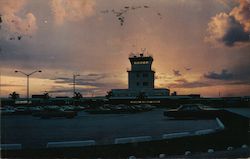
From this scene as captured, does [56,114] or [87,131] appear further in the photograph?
[56,114]

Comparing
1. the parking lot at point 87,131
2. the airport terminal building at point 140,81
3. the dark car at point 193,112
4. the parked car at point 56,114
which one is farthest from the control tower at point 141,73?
the parking lot at point 87,131

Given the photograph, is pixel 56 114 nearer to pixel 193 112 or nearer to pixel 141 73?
pixel 193 112

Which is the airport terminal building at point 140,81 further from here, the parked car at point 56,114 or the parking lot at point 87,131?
the parking lot at point 87,131

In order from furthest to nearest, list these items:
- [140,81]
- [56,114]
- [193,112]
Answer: [140,81]
[56,114]
[193,112]

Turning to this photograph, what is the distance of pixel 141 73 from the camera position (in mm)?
99188

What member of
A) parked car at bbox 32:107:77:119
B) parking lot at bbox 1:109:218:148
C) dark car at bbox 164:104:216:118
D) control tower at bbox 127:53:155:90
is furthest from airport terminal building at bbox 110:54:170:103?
parking lot at bbox 1:109:218:148

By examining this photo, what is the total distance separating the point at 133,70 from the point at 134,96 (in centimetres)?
691

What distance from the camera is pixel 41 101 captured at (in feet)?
316

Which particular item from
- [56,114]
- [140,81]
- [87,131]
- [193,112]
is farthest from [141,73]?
[87,131]

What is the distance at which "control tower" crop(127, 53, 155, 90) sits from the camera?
9888 centimetres

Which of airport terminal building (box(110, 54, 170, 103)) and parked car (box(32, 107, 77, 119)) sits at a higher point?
airport terminal building (box(110, 54, 170, 103))

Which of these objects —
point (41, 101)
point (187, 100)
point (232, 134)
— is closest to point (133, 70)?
point (187, 100)

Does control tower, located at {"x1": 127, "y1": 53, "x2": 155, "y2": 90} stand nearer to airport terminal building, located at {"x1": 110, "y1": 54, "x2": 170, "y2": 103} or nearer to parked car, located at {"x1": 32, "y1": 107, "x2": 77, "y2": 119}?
airport terminal building, located at {"x1": 110, "y1": 54, "x2": 170, "y2": 103}

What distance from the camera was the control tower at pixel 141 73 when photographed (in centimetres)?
9888
